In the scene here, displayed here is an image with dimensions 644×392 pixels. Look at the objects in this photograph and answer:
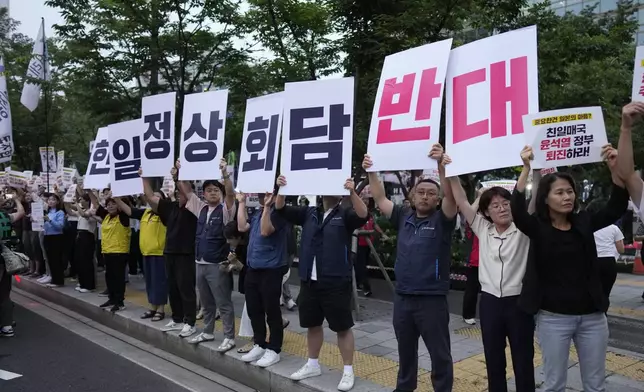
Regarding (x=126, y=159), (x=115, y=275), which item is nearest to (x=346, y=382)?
→ (x=126, y=159)

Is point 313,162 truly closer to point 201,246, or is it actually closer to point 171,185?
point 201,246

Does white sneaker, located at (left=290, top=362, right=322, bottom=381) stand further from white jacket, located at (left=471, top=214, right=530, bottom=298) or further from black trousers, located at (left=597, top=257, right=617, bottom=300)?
black trousers, located at (left=597, top=257, right=617, bottom=300)

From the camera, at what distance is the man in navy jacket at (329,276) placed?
4504mm

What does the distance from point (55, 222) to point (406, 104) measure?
830cm

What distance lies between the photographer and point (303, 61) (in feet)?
34.3

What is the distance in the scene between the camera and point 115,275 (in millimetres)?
7836

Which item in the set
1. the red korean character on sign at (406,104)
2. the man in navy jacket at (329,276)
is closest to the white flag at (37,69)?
the man in navy jacket at (329,276)

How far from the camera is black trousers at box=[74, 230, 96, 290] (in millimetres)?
9352

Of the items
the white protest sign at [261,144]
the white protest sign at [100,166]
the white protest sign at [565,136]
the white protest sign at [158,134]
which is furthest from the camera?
the white protest sign at [100,166]

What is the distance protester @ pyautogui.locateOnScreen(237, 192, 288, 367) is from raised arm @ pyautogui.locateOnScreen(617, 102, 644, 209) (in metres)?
2.95

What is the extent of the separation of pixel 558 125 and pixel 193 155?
12.5 feet

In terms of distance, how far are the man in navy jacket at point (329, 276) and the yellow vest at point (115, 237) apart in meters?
4.19

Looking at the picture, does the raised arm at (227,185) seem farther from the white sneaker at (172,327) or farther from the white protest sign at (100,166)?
the white protest sign at (100,166)

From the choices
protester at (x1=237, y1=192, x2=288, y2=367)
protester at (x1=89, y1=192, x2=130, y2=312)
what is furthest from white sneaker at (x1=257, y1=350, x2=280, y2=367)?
protester at (x1=89, y1=192, x2=130, y2=312)
